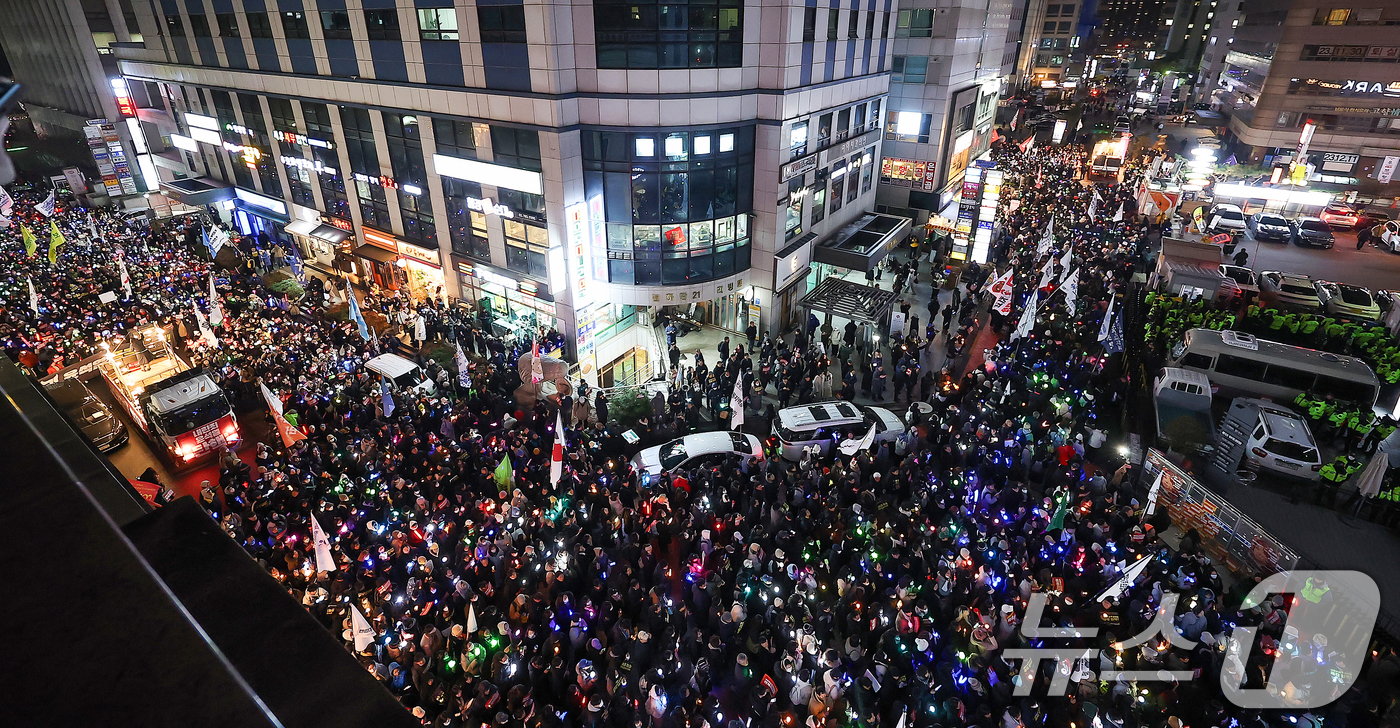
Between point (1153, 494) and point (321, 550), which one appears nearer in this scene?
point (321, 550)

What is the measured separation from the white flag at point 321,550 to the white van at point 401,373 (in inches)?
282

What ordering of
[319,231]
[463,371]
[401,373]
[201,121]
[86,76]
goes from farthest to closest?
[86,76] → [201,121] → [319,231] → [401,373] → [463,371]

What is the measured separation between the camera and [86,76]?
44.0 metres

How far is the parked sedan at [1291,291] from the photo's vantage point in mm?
26328

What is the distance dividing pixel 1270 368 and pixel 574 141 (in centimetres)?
2374

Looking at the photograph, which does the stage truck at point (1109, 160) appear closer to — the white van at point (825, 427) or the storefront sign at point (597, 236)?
the white van at point (825, 427)

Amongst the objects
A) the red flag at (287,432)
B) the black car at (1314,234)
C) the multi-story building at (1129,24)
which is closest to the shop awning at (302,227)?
the red flag at (287,432)

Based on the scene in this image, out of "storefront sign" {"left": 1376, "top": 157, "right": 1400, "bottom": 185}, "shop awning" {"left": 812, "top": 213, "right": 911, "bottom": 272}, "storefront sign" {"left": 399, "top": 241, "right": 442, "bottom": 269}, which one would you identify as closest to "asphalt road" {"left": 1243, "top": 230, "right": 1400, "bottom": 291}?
"storefront sign" {"left": 1376, "top": 157, "right": 1400, "bottom": 185}

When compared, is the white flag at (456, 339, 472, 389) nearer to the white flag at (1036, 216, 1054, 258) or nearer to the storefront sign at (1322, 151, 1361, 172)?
A: the white flag at (1036, 216, 1054, 258)

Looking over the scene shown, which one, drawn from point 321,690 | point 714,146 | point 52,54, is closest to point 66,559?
point 321,690

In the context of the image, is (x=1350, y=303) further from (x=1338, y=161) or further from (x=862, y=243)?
(x=1338, y=161)

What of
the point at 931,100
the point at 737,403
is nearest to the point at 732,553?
the point at 737,403

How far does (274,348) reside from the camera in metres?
21.2

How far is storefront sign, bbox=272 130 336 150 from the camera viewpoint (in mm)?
28641
